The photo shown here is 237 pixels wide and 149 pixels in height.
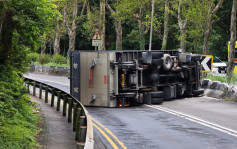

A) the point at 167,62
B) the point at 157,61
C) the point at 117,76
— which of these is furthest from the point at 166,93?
the point at 117,76

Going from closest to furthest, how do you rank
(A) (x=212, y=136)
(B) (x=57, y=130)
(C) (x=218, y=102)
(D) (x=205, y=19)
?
(A) (x=212, y=136)
(B) (x=57, y=130)
(C) (x=218, y=102)
(D) (x=205, y=19)

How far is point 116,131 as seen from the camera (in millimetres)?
14781

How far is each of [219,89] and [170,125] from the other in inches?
370

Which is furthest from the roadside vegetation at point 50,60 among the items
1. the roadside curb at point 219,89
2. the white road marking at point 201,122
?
the white road marking at point 201,122

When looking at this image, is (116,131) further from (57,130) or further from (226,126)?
(226,126)

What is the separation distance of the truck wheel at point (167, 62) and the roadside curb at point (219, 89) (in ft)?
10.2

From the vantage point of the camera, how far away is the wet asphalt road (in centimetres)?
1262

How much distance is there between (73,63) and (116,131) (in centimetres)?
719

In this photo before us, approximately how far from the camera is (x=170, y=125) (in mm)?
15938

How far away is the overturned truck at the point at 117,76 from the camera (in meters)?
20.7

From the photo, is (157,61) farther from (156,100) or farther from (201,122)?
(201,122)

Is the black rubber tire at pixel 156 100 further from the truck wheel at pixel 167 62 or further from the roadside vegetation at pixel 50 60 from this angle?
the roadside vegetation at pixel 50 60

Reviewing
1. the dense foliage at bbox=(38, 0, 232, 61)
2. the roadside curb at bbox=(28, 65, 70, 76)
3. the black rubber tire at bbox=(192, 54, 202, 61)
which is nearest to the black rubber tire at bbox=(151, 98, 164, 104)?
the black rubber tire at bbox=(192, 54, 202, 61)

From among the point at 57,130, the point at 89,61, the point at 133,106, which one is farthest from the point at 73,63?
the point at 57,130
